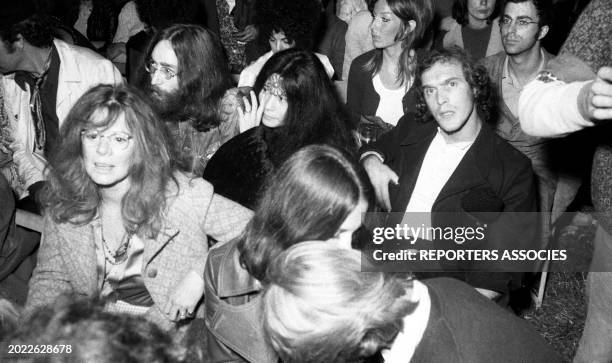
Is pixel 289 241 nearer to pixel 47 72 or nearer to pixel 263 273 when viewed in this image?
pixel 263 273

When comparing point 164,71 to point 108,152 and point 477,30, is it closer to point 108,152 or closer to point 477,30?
point 108,152

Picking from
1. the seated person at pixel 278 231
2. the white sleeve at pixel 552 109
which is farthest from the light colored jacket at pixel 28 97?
the white sleeve at pixel 552 109

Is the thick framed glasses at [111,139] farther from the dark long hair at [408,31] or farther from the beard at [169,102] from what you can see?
the dark long hair at [408,31]

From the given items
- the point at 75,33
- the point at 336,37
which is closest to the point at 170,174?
the point at 75,33

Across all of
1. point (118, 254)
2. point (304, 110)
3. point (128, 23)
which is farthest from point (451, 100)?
point (128, 23)

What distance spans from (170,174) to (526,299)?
2181 mm

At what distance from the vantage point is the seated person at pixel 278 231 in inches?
70.7

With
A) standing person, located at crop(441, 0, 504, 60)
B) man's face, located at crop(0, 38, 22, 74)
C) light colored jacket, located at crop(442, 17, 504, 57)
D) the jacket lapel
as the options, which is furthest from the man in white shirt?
man's face, located at crop(0, 38, 22, 74)

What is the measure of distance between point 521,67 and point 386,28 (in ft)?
2.54

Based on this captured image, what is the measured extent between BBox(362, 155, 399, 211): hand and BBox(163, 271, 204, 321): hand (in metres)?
0.73

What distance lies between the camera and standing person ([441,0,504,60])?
393 centimetres

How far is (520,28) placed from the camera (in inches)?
124

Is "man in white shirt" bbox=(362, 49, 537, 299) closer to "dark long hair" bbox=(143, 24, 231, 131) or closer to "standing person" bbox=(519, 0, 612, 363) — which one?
"standing person" bbox=(519, 0, 612, 363)

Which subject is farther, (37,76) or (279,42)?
(279,42)
